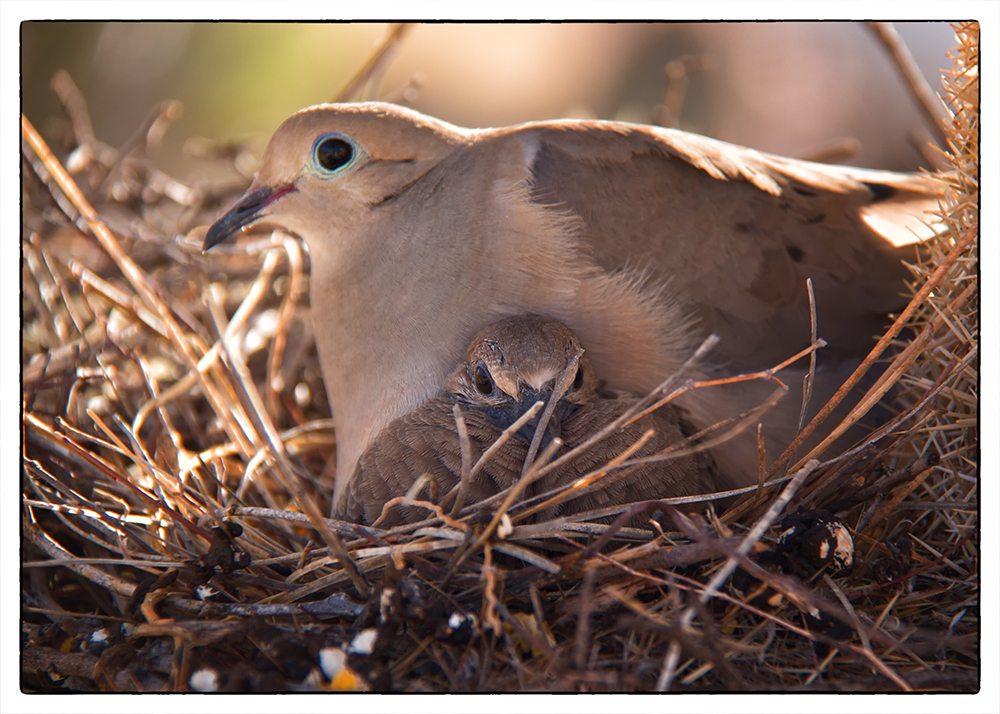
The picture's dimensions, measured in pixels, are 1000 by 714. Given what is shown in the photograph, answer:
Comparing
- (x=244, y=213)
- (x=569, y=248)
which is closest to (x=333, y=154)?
(x=244, y=213)

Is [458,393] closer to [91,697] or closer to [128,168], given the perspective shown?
[91,697]

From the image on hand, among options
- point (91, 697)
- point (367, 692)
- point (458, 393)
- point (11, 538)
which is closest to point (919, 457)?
point (458, 393)

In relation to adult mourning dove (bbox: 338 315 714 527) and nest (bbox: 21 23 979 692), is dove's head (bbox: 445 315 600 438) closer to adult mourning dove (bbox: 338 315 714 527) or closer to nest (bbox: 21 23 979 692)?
adult mourning dove (bbox: 338 315 714 527)

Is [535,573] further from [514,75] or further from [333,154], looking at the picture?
[514,75]

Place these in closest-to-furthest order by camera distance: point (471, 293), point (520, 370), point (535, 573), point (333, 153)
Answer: point (535, 573) → point (520, 370) → point (471, 293) → point (333, 153)

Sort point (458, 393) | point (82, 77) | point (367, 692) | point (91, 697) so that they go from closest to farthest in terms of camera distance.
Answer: point (367, 692)
point (91, 697)
point (458, 393)
point (82, 77)

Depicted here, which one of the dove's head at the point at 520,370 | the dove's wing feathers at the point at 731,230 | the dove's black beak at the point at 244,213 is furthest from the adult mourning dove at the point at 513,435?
the dove's black beak at the point at 244,213

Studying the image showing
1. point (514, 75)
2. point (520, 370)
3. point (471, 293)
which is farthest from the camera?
point (514, 75)
